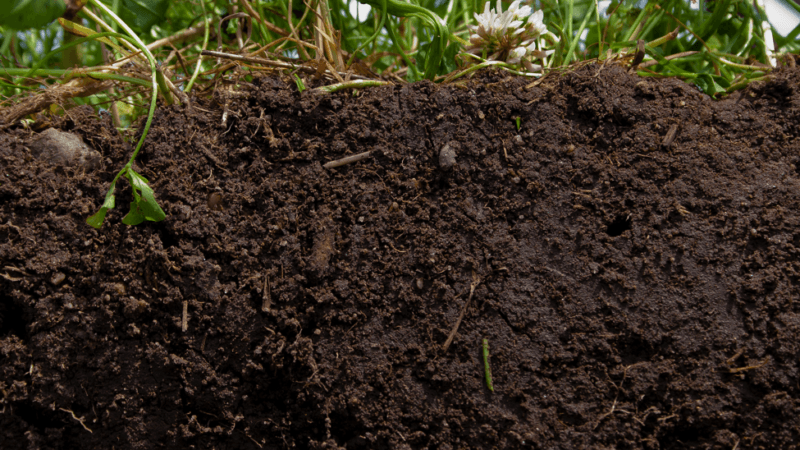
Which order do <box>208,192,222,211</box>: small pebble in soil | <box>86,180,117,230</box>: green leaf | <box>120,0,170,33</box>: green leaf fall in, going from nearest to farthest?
<box>86,180,117,230</box>: green leaf → <box>208,192,222,211</box>: small pebble in soil → <box>120,0,170,33</box>: green leaf

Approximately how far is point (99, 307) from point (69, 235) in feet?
0.59

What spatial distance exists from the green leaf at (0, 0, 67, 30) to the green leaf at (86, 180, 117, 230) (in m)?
0.39

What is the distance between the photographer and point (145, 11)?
1243mm

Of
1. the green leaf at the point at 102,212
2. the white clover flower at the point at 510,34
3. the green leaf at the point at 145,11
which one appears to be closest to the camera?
the green leaf at the point at 102,212

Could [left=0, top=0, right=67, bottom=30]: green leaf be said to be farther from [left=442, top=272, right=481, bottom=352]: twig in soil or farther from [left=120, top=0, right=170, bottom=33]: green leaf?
[left=442, top=272, right=481, bottom=352]: twig in soil

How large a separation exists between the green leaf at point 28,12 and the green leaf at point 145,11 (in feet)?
0.96

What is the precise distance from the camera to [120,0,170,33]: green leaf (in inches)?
48.6

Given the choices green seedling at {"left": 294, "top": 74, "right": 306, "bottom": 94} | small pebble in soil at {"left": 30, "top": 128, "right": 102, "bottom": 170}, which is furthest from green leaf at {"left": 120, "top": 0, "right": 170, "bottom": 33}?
green seedling at {"left": 294, "top": 74, "right": 306, "bottom": 94}

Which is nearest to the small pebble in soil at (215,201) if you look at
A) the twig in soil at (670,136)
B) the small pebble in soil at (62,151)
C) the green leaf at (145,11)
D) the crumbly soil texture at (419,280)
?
the crumbly soil texture at (419,280)

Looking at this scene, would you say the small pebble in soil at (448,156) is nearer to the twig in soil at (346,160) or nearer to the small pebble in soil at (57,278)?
the twig in soil at (346,160)

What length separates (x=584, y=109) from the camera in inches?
39.9

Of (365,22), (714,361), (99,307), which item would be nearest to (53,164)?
(99,307)

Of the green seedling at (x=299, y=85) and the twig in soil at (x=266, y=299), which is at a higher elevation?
the green seedling at (x=299, y=85)

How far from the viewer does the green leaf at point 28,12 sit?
898mm
